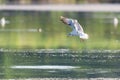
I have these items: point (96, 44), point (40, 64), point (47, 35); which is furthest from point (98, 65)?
point (47, 35)

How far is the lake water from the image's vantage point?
21.3 meters

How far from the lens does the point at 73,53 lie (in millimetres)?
26828

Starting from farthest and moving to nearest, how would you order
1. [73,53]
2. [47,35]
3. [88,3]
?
[88,3] → [47,35] → [73,53]

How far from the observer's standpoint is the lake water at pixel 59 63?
69.9 feet

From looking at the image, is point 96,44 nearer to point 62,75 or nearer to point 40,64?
point 40,64

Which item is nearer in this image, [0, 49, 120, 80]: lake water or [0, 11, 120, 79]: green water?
[0, 49, 120, 80]: lake water

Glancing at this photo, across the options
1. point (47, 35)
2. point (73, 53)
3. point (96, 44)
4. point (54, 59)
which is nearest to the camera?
point (54, 59)

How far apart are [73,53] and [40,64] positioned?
3370mm

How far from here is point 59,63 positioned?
944 inches

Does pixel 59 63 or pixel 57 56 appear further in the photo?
pixel 57 56

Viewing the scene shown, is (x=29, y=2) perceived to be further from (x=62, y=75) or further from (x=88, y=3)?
(x=62, y=75)

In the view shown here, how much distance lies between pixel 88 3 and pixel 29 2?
737 centimetres

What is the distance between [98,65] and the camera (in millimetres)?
23344

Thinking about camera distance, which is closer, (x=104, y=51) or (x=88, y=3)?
(x=104, y=51)
